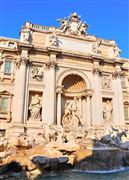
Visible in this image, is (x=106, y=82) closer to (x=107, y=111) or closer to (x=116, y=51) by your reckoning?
(x=107, y=111)

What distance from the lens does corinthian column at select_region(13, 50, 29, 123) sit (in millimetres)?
15898

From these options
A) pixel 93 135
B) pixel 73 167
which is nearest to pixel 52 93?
pixel 93 135

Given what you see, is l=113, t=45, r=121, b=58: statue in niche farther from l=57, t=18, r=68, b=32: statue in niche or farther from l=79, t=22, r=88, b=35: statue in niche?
l=57, t=18, r=68, b=32: statue in niche

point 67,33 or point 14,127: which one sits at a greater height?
point 67,33

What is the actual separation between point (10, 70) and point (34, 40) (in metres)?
3.60

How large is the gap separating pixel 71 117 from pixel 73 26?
908 centimetres

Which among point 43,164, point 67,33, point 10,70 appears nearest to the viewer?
point 43,164

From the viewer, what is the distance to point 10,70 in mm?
17594

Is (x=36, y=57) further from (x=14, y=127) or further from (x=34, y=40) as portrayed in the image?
(x=14, y=127)

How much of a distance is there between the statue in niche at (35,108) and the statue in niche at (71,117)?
2258 mm

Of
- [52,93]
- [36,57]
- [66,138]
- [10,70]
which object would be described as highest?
[36,57]

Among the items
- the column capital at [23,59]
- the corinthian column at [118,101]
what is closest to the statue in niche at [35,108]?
the column capital at [23,59]

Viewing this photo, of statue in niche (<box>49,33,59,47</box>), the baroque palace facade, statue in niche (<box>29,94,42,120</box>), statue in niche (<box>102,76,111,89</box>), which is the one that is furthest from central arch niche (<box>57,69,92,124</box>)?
statue in niche (<box>49,33,59,47</box>)

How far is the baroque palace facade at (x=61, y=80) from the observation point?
653 inches
